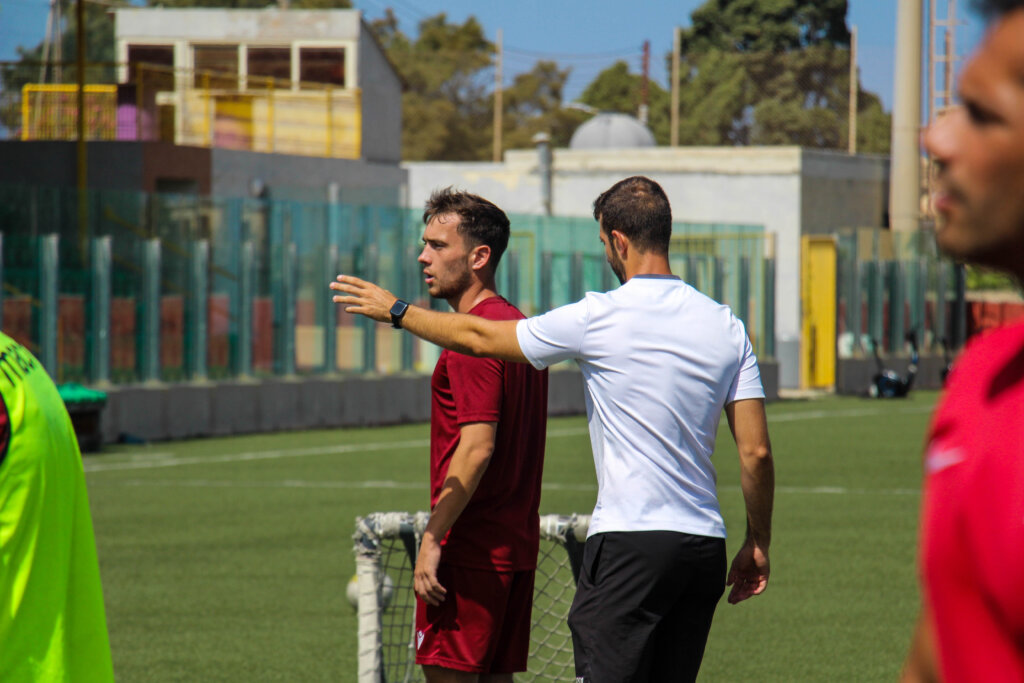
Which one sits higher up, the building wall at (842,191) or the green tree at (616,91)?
the green tree at (616,91)

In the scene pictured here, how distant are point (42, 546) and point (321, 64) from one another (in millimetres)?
36064

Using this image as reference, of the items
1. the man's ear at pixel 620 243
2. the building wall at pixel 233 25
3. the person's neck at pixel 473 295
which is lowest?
the person's neck at pixel 473 295

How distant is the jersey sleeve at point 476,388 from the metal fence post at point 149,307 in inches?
668

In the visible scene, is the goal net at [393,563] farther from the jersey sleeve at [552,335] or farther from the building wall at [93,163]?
the building wall at [93,163]

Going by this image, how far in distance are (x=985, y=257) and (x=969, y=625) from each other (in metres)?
0.39

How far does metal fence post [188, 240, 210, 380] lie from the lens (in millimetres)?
21453

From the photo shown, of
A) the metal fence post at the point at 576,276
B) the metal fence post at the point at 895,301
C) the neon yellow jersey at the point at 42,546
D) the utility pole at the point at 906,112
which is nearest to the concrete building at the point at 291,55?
the metal fence post at the point at 576,276

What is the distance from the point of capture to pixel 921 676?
1.72 m

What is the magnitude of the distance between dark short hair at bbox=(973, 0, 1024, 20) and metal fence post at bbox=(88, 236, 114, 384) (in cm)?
1936

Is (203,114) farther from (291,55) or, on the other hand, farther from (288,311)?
(288,311)

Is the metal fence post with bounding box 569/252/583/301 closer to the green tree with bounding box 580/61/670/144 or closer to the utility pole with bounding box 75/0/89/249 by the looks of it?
the utility pole with bounding box 75/0/89/249

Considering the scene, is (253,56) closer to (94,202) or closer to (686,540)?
(94,202)

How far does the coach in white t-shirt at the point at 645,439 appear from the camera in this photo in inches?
163

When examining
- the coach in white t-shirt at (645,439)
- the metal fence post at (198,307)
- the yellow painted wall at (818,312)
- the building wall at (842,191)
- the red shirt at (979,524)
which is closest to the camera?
the red shirt at (979,524)
